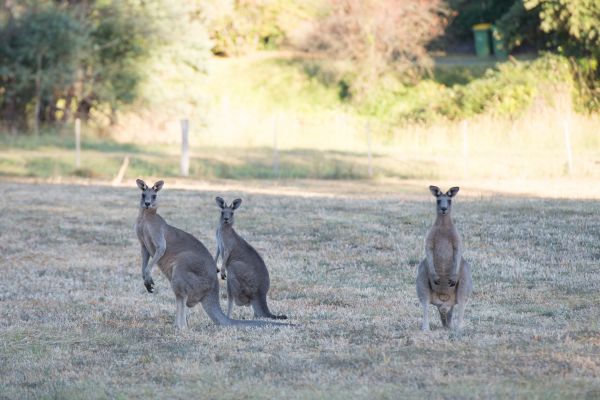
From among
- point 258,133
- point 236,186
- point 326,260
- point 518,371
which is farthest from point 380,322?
point 258,133

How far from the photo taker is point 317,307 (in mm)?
11383

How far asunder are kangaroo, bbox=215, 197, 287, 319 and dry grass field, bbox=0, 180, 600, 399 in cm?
43

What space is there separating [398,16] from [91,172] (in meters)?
22.7

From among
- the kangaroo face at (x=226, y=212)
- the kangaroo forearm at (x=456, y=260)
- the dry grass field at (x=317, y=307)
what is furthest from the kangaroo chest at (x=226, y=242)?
the kangaroo forearm at (x=456, y=260)

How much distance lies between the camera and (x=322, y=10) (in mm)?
55562

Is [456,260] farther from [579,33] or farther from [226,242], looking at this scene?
[579,33]

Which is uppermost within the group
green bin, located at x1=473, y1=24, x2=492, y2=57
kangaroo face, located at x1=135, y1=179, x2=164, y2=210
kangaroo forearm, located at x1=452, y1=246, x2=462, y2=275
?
green bin, located at x1=473, y1=24, x2=492, y2=57

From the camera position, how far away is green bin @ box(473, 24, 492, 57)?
52.8 m

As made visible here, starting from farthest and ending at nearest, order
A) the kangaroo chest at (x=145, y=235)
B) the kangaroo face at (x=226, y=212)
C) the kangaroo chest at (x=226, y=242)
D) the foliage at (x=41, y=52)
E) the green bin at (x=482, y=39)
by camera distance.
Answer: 1. the green bin at (x=482, y=39)
2. the foliage at (x=41, y=52)
3. the kangaroo face at (x=226, y=212)
4. the kangaroo chest at (x=226, y=242)
5. the kangaroo chest at (x=145, y=235)

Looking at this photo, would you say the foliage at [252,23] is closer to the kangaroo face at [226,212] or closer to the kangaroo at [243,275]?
the kangaroo face at [226,212]

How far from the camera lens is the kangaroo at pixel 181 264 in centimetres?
981

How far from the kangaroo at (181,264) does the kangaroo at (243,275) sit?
450 millimetres

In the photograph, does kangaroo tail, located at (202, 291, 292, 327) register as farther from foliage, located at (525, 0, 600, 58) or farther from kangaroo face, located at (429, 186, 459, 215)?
foliage, located at (525, 0, 600, 58)

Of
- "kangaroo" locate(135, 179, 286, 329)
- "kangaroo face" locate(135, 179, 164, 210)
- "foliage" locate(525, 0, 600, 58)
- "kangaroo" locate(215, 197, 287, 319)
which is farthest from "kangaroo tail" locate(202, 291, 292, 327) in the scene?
"foliage" locate(525, 0, 600, 58)
